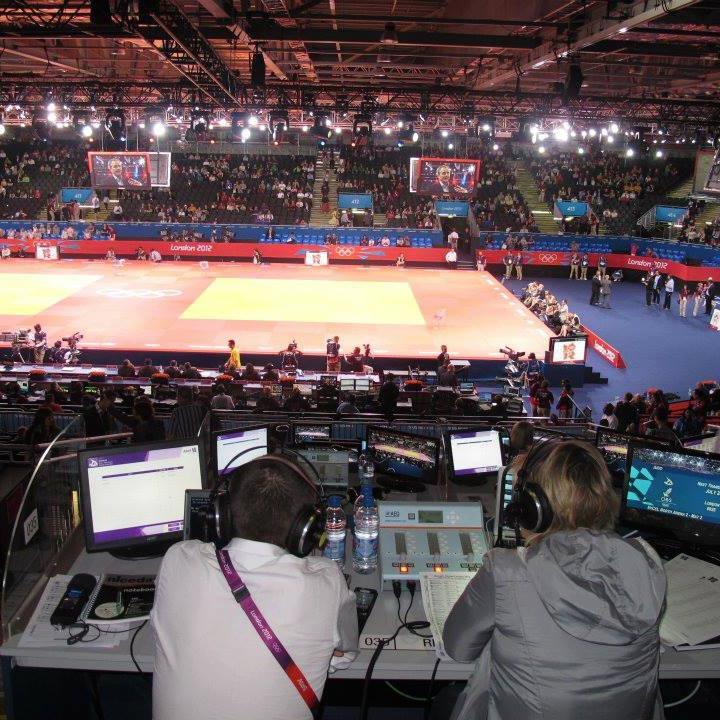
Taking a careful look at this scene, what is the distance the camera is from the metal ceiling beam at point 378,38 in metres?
14.5

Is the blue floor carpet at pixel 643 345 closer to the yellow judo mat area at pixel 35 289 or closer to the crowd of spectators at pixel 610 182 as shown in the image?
the crowd of spectators at pixel 610 182

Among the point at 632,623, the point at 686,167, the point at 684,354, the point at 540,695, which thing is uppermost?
the point at 686,167

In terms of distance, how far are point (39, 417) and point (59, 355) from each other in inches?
457

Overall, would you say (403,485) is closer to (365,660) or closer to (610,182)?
(365,660)

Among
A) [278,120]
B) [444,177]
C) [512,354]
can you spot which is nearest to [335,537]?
[512,354]

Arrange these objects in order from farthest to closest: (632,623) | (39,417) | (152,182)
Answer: (152,182), (39,417), (632,623)

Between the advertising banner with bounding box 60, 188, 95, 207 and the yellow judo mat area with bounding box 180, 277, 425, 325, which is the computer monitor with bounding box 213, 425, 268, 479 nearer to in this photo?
the yellow judo mat area with bounding box 180, 277, 425, 325

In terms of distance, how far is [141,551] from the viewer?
531cm

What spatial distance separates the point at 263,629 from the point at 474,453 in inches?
177

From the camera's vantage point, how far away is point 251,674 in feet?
9.07

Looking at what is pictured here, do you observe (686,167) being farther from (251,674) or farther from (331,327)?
(251,674)

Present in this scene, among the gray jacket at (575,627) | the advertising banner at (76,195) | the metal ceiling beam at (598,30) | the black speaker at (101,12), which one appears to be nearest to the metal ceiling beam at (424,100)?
the metal ceiling beam at (598,30)

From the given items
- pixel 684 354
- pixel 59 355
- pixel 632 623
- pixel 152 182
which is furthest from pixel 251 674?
pixel 152 182

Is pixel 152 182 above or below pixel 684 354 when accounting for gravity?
above
